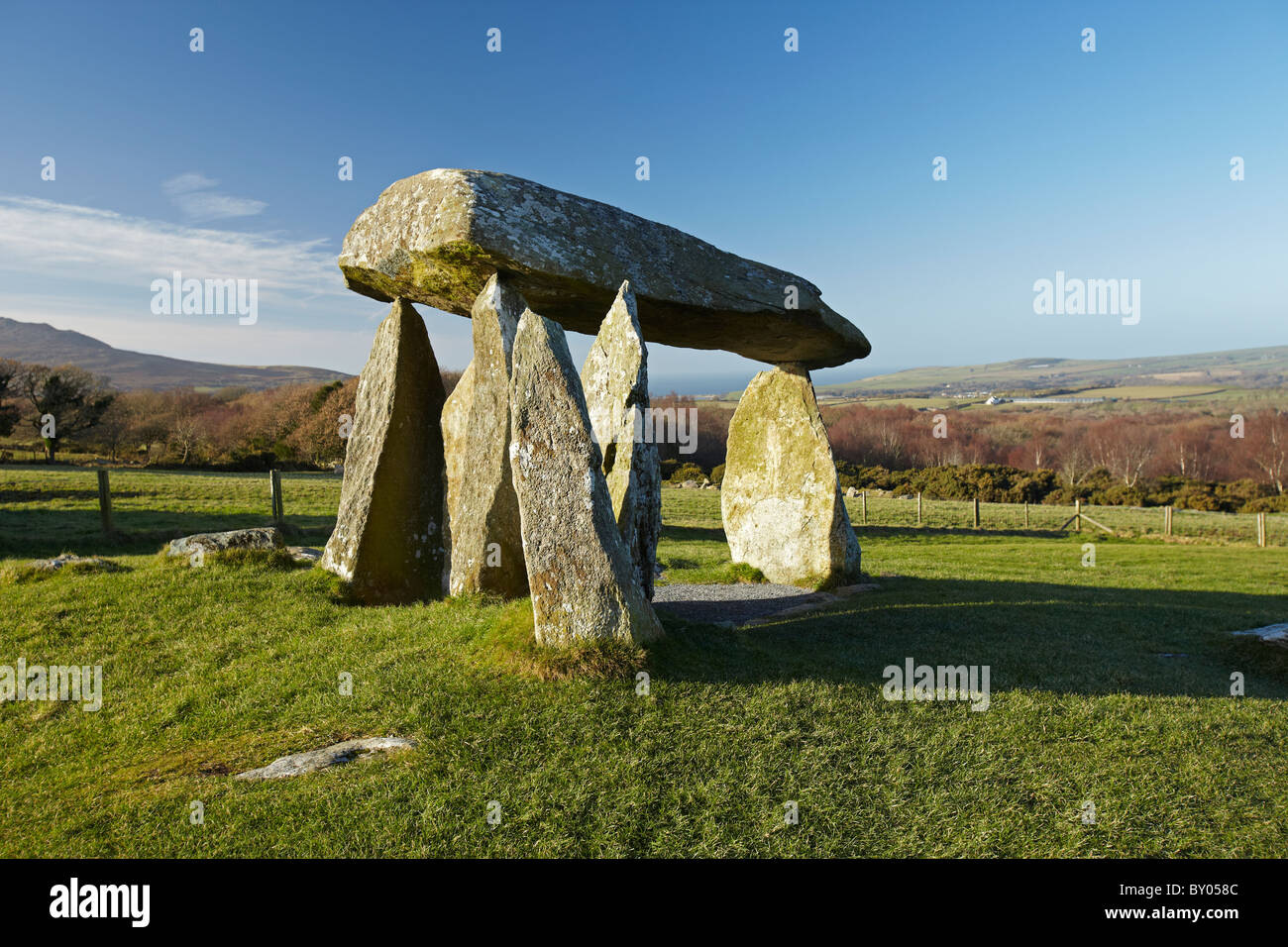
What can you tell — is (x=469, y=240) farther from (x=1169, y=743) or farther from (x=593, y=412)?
(x=1169, y=743)

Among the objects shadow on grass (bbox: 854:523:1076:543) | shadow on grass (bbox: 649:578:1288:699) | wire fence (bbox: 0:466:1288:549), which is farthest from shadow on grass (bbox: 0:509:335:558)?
shadow on grass (bbox: 854:523:1076:543)

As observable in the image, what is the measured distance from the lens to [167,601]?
344 inches

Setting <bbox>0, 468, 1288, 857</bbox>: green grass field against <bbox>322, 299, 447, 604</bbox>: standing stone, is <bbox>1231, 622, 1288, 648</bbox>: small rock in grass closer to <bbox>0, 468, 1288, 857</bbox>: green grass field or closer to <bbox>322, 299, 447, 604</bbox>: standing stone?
<bbox>0, 468, 1288, 857</bbox>: green grass field

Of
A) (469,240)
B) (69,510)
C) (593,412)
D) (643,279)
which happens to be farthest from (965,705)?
(69,510)

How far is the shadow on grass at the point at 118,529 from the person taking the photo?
1727 cm

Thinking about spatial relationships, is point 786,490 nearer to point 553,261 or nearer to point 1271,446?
point 553,261

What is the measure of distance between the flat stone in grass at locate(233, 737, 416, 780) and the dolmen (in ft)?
5.27

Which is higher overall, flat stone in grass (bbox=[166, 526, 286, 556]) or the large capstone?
the large capstone

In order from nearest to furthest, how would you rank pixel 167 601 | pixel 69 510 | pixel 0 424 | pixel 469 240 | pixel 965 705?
1. pixel 965 705
2. pixel 469 240
3. pixel 167 601
4. pixel 69 510
5. pixel 0 424

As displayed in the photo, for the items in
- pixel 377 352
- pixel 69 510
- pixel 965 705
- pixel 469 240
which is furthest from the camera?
pixel 69 510

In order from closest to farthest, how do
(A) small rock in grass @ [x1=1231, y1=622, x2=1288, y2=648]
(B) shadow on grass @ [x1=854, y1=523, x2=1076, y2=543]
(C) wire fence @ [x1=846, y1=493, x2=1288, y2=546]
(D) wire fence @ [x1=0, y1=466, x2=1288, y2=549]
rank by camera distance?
(A) small rock in grass @ [x1=1231, y1=622, x2=1288, y2=648], (D) wire fence @ [x1=0, y1=466, x2=1288, y2=549], (B) shadow on grass @ [x1=854, y1=523, x2=1076, y2=543], (C) wire fence @ [x1=846, y1=493, x2=1288, y2=546]

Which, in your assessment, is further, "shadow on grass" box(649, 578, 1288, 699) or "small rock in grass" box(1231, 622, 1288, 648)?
"small rock in grass" box(1231, 622, 1288, 648)

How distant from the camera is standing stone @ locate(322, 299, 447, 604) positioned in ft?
31.8
